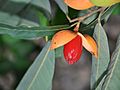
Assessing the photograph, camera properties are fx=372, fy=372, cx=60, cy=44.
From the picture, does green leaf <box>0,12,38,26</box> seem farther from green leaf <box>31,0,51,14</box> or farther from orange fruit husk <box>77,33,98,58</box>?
orange fruit husk <box>77,33,98,58</box>

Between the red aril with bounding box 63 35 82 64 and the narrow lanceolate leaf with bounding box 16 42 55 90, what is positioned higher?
the red aril with bounding box 63 35 82 64

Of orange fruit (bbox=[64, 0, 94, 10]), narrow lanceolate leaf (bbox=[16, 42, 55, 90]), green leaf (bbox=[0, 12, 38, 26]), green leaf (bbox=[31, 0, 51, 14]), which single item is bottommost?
narrow lanceolate leaf (bbox=[16, 42, 55, 90])

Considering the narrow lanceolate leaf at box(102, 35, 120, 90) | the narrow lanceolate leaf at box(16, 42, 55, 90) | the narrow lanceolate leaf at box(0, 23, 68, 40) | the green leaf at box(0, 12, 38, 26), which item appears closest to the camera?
the narrow lanceolate leaf at box(0, 23, 68, 40)

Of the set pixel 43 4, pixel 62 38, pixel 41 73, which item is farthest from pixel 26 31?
pixel 43 4

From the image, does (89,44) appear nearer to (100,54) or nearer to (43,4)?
(100,54)

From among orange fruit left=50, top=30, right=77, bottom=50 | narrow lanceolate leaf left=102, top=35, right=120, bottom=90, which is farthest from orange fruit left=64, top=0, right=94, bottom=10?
narrow lanceolate leaf left=102, top=35, right=120, bottom=90

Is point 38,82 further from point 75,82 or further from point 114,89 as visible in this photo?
point 75,82

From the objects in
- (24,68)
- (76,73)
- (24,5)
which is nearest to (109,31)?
(76,73)
